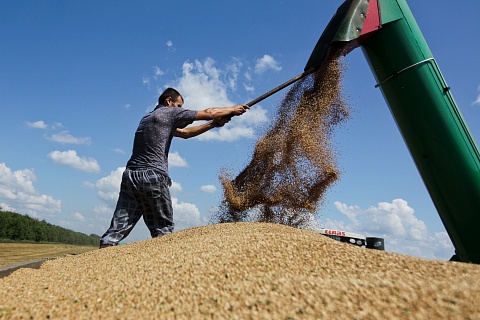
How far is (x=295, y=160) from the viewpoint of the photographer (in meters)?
4.20

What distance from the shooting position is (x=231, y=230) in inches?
126

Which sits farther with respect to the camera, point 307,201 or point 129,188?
point 307,201

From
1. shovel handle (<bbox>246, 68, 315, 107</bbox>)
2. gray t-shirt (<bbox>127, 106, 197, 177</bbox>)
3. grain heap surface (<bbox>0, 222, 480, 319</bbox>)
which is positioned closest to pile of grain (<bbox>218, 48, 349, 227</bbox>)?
shovel handle (<bbox>246, 68, 315, 107</bbox>)

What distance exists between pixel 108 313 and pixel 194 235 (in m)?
1.73

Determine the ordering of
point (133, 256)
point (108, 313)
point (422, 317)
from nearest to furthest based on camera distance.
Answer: point (422, 317) < point (108, 313) < point (133, 256)

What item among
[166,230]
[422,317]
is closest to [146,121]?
[166,230]

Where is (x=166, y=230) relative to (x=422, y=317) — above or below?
above

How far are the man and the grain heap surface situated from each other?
1204 millimetres

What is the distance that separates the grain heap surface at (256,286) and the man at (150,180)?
3.95 feet

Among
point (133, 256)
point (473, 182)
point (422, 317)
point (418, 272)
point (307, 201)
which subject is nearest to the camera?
point (422, 317)

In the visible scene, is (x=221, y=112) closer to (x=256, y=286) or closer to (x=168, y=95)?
(x=168, y=95)

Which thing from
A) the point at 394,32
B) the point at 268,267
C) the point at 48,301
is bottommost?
the point at 268,267

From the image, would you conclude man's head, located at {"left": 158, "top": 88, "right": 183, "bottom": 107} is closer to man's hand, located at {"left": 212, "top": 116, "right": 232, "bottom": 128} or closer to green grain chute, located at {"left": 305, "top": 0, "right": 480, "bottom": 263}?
man's hand, located at {"left": 212, "top": 116, "right": 232, "bottom": 128}

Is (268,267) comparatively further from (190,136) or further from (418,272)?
(190,136)
